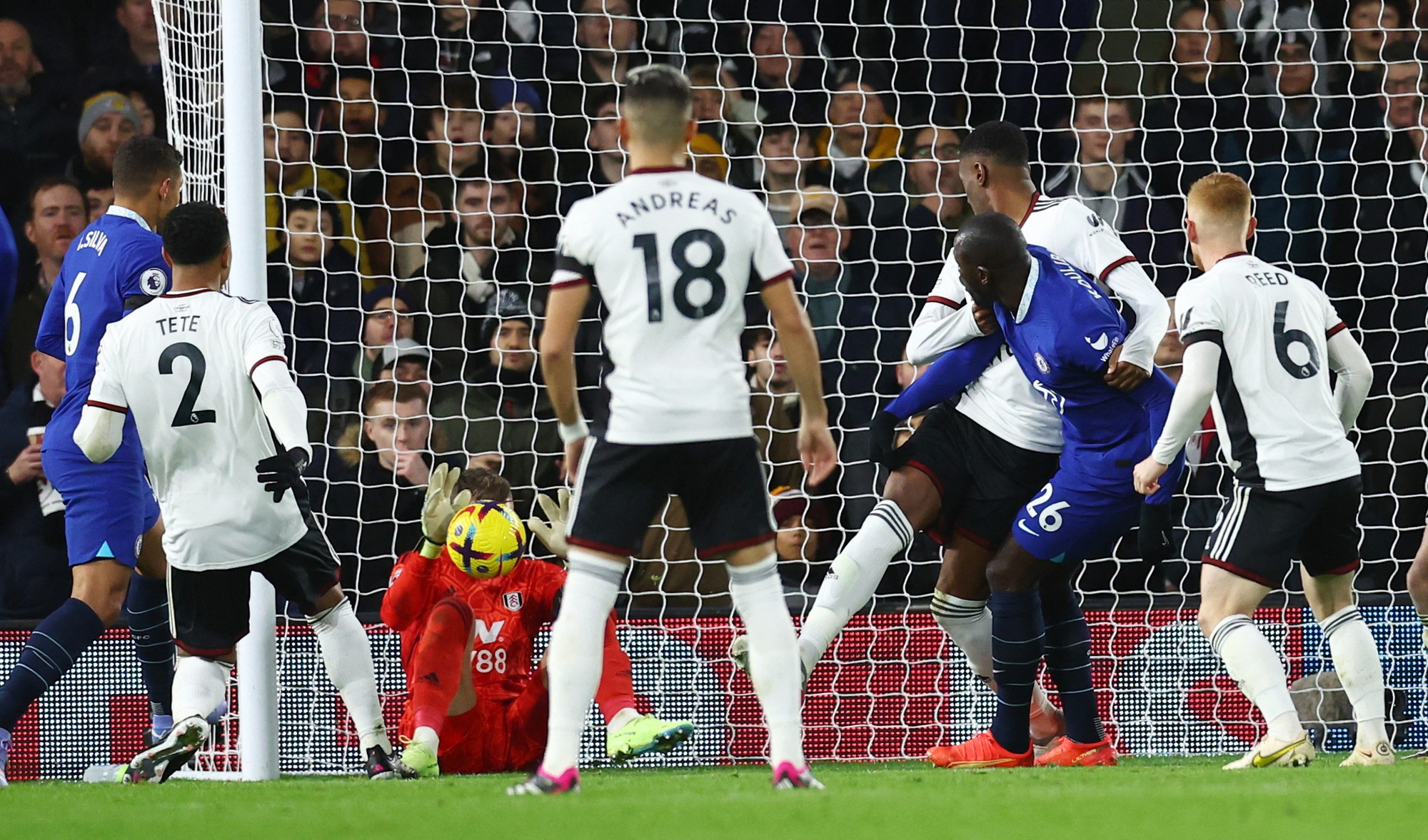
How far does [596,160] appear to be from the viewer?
853cm

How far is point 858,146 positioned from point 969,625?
3432mm

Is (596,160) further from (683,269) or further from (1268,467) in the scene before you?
(683,269)

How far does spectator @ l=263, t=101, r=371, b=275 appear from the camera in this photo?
796cm

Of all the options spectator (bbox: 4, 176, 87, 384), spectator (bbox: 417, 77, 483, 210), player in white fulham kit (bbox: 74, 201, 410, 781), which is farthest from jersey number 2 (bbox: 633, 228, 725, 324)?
spectator (bbox: 4, 176, 87, 384)

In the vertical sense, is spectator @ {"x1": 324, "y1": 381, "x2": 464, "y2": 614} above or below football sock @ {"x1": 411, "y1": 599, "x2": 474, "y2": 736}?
above

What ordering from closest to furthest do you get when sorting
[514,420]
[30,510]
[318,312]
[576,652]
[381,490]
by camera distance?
[576,652]
[30,510]
[381,490]
[514,420]
[318,312]

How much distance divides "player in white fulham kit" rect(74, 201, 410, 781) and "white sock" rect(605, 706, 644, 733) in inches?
43.3

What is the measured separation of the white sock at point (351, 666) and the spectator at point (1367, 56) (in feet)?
18.3

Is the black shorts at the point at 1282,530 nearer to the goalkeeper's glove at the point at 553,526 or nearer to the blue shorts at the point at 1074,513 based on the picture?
the blue shorts at the point at 1074,513

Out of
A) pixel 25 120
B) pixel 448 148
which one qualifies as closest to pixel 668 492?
pixel 448 148

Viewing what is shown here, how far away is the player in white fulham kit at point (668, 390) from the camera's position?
377 cm

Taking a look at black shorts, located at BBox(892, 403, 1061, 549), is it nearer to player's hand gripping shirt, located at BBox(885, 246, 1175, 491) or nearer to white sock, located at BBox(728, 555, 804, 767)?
player's hand gripping shirt, located at BBox(885, 246, 1175, 491)

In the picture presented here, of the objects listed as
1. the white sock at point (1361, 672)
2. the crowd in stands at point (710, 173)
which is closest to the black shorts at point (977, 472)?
the white sock at point (1361, 672)

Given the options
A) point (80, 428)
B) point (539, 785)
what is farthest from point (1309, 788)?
point (80, 428)
